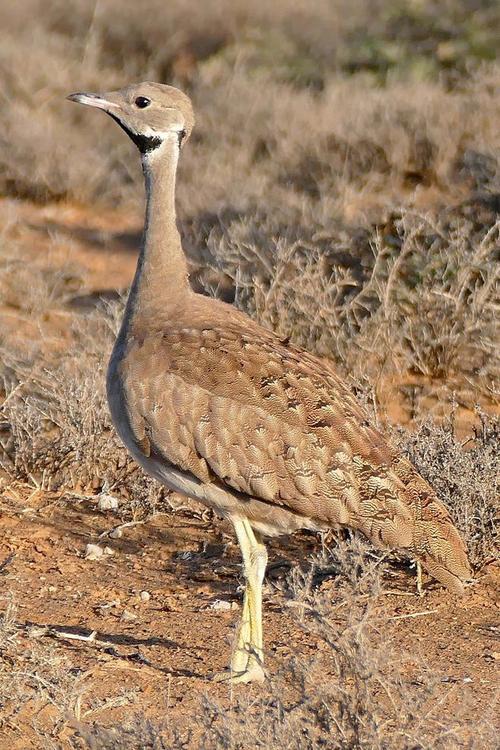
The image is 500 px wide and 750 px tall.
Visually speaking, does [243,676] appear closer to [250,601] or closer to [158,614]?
[250,601]

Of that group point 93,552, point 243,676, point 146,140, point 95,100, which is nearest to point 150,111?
point 146,140

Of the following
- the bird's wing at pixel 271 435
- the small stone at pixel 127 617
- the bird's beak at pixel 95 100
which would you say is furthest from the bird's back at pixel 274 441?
the bird's beak at pixel 95 100

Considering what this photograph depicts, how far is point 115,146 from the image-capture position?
11.4 m

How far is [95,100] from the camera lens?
15.6ft

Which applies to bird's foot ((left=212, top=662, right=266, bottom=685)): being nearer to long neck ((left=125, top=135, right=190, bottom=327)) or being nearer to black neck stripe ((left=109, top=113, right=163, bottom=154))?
long neck ((left=125, top=135, right=190, bottom=327))

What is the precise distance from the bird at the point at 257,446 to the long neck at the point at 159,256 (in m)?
0.03


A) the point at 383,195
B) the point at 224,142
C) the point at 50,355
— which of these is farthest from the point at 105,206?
the point at 50,355

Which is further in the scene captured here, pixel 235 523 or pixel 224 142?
pixel 224 142

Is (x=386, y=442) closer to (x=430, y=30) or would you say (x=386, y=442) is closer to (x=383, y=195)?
(x=383, y=195)

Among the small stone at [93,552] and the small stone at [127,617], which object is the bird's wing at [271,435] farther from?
the small stone at [93,552]

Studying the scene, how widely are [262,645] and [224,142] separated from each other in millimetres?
7018

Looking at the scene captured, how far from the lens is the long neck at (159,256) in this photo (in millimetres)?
4539

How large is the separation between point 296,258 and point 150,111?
2.46 m

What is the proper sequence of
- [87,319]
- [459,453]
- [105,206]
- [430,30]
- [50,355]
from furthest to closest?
[430,30]
[105,206]
[87,319]
[50,355]
[459,453]
